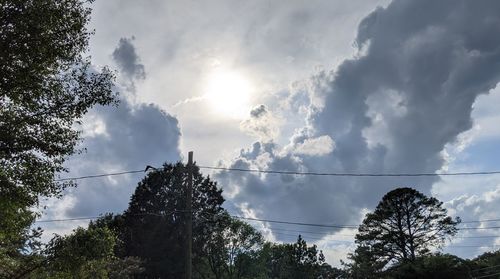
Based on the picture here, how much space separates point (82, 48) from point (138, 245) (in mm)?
46353

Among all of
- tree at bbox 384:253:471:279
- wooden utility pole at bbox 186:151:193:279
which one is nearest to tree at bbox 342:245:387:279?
tree at bbox 384:253:471:279

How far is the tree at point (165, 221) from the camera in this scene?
55594mm

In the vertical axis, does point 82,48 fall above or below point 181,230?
below

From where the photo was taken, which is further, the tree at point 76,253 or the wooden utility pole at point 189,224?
the wooden utility pole at point 189,224

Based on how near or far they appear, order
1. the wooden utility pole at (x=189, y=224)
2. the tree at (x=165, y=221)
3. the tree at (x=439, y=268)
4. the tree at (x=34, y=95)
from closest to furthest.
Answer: the tree at (x=34, y=95)
the wooden utility pole at (x=189, y=224)
the tree at (x=439, y=268)
the tree at (x=165, y=221)

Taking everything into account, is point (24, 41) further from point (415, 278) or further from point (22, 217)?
point (415, 278)

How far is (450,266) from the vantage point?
157ft

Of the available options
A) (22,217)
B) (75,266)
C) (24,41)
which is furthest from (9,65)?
(75,266)

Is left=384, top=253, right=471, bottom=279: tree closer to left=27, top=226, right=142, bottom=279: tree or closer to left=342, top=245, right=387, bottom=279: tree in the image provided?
left=342, top=245, right=387, bottom=279: tree

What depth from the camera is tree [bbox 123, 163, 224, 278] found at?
182ft

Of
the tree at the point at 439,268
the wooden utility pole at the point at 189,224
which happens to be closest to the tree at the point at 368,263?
the tree at the point at 439,268

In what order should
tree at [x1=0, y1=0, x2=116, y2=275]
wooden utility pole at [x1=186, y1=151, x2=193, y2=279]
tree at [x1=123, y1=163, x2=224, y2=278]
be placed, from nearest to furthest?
tree at [x1=0, y1=0, x2=116, y2=275], wooden utility pole at [x1=186, y1=151, x2=193, y2=279], tree at [x1=123, y1=163, x2=224, y2=278]

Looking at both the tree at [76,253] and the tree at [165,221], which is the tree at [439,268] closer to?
the tree at [165,221]

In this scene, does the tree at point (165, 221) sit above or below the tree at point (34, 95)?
above
